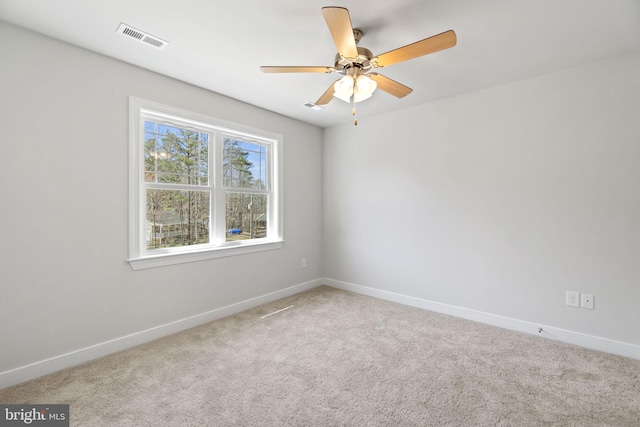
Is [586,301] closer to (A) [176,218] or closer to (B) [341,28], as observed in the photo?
(B) [341,28]

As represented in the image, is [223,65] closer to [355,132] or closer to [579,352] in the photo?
[355,132]

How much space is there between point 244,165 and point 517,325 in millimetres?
3516

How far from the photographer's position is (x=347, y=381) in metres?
2.10

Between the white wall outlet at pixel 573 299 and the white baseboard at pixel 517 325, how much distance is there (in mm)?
259

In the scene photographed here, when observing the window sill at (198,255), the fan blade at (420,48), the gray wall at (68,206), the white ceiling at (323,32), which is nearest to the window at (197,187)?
the window sill at (198,255)

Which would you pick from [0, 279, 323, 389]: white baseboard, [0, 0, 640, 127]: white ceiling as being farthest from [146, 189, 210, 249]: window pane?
[0, 0, 640, 127]: white ceiling

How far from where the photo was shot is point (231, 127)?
132 inches

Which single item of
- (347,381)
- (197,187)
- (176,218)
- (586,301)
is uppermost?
(197,187)

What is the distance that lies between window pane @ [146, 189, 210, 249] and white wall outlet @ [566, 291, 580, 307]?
12.1 ft

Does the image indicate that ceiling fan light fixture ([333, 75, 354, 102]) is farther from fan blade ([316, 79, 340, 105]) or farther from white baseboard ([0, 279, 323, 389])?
white baseboard ([0, 279, 323, 389])

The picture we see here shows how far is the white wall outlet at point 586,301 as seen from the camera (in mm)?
2592

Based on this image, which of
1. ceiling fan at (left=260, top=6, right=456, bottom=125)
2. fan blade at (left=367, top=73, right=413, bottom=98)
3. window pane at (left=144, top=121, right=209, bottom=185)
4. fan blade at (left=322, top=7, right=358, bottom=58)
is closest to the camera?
fan blade at (left=322, top=7, right=358, bottom=58)

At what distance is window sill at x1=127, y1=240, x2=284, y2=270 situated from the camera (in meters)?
2.66

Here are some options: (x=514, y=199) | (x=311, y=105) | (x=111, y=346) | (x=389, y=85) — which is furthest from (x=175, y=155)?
(x=514, y=199)
